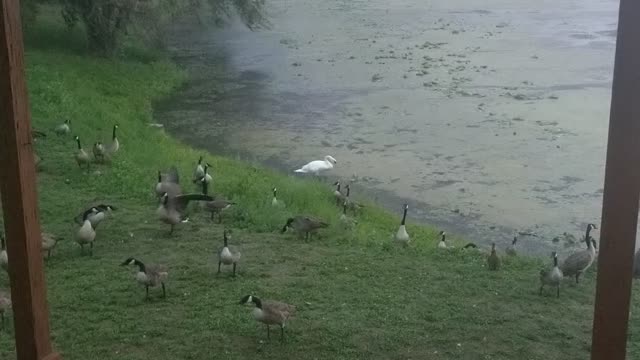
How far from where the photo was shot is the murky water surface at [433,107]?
11.3 meters

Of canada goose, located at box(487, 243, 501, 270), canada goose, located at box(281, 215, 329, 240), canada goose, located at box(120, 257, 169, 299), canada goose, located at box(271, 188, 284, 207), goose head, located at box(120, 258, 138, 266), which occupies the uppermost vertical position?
canada goose, located at box(120, 257, 169, 299)

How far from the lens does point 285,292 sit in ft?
20.0

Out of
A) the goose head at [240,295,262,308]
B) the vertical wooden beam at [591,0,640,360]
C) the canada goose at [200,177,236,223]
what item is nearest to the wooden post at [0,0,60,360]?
the vertical wooden beam at [591,0,640,360]

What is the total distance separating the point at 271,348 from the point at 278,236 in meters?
2.73

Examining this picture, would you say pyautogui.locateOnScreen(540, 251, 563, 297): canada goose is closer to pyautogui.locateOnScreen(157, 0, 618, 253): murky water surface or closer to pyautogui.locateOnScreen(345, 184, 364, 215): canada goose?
pyautogui.locateOnScreen(157, 0, 618, 253): murky water surface

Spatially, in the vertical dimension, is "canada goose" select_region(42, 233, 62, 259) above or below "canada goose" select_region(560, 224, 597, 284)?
above

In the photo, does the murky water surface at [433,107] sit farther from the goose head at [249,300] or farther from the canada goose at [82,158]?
the goose head at [249,300]

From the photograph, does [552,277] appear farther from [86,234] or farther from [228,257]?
[86,234]

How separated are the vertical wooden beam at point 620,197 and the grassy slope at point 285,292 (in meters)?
2.41

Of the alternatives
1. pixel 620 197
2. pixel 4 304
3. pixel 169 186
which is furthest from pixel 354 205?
pixel 620 197

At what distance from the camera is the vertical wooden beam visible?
2520 millimetres

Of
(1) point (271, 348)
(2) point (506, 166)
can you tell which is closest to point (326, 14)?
(2) point (506, 166)

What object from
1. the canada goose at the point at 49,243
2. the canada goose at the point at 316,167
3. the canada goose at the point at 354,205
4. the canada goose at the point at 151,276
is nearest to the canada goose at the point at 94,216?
the canada goose at the point at 49,243

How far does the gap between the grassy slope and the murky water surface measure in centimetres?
209
